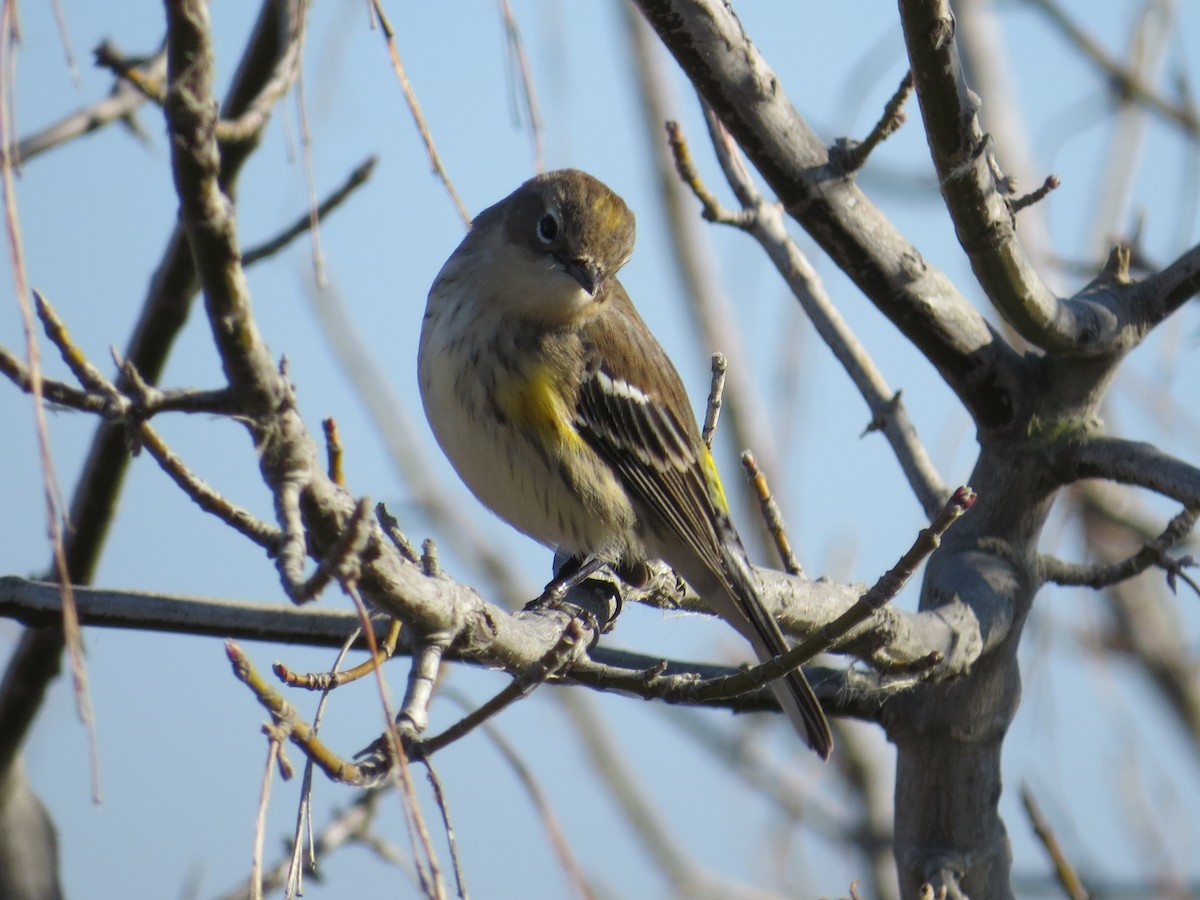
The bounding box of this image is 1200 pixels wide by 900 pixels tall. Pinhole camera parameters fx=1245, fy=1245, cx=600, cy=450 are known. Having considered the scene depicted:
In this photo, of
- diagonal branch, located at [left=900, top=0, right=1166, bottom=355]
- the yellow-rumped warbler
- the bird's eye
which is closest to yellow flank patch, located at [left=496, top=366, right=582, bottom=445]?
the yellow-rumped warbler

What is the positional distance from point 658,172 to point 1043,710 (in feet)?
12.8

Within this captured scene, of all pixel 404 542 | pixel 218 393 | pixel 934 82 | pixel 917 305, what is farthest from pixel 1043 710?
pixel 218 393

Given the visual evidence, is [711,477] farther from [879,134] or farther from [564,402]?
[879,134]

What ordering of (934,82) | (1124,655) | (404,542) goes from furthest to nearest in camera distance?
(1124,655), (934,82), (404,542)

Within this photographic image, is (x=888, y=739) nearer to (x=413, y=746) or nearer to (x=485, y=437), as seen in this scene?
(x=485, y=437)

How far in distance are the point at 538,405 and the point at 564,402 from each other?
0.46 feet

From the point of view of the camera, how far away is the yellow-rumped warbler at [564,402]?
3883 mm

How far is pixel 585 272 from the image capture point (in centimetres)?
395

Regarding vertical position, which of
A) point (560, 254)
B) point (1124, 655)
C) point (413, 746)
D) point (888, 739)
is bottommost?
point (413, 746)

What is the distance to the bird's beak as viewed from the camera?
3.92 metres

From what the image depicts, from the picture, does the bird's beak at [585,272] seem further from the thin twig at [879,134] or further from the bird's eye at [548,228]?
the thin twig at [879,134]

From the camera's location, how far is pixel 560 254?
13.2 ft

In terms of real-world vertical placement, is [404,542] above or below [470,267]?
below

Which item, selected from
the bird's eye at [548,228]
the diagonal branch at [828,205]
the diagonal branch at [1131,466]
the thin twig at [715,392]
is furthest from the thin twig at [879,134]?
the bird's eye at [548,228]
